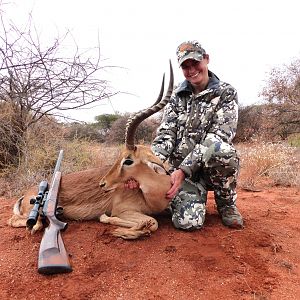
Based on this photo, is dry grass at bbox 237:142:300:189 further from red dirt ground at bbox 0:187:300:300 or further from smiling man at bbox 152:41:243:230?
red dirt ground at bbox 0:187:300:300

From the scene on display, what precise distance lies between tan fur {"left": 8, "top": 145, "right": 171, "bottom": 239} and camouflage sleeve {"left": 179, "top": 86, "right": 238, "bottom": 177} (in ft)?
1.05

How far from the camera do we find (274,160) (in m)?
8.73

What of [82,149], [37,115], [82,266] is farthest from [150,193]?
[82,149]

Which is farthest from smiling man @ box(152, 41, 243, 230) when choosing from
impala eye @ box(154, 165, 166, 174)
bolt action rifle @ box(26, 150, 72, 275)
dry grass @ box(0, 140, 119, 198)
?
dry grass @ box(0, 140, 119, 198)

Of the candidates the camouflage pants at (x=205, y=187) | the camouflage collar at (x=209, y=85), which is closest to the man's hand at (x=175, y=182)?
the camouflage pants at (x=205, y=187)

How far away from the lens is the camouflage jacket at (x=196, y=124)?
12.9 feet

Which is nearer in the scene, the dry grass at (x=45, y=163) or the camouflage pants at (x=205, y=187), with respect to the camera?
the camouflage pants at (x=205, y=187)

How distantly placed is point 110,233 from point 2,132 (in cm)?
462

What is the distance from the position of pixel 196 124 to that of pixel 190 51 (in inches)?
32.8

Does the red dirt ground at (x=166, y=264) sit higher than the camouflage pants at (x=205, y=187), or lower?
lower

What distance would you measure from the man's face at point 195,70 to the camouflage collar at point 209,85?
0.40 ft

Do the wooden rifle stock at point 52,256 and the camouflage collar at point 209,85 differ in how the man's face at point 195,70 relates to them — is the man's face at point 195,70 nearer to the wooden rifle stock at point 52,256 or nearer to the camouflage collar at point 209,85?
the camouflage collar at point 209,85

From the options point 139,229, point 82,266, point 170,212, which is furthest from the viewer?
point 170,212

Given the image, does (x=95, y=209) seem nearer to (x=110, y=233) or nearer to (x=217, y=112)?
(x=110, y=233)
